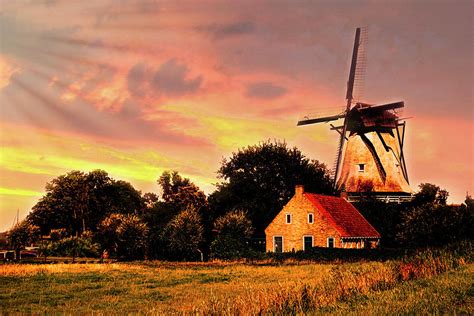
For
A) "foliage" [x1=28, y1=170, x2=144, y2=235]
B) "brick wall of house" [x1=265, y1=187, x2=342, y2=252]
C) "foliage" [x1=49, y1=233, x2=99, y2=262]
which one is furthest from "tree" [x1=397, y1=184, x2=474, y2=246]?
"foliage" [x1=28, y1=170, x2=144, y2=235]

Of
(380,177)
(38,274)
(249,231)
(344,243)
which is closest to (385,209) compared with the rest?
(380,177)

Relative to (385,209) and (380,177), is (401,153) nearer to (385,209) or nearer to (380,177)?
(380,177)

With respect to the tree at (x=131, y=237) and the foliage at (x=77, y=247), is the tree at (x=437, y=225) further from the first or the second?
the foliage at (x=77, y=247)

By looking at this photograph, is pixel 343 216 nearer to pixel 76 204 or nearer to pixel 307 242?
pixel 307 242

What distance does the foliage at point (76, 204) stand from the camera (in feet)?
285

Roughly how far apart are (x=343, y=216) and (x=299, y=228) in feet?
16.5

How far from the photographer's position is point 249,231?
50625 millimetres

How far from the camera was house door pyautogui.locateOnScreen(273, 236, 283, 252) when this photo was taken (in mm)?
54719

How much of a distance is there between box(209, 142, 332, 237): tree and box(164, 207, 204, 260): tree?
10.6m

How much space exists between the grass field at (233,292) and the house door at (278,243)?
2040cm

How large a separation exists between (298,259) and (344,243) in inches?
371

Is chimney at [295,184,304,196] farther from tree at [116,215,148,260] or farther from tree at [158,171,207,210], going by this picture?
tree at [158,171,207,210]

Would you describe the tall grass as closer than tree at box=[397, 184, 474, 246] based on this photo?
Yes

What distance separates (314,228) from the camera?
52844 mm
